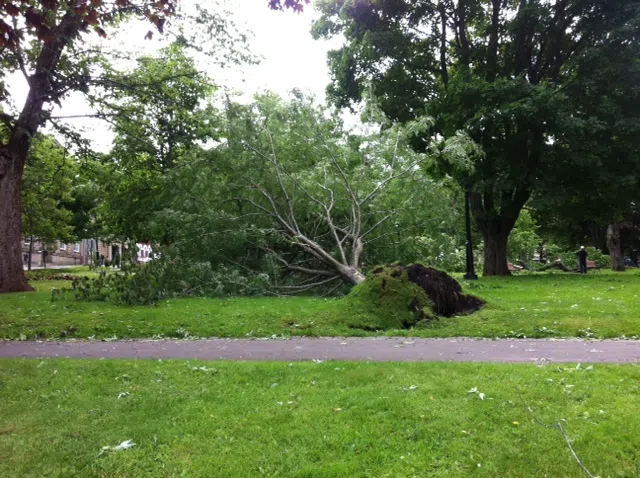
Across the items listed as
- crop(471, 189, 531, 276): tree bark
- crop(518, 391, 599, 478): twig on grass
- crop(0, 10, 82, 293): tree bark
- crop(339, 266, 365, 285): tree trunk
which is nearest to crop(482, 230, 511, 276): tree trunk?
crop(471, 189, 531, 276): tree bark

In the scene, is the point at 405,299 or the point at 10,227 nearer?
the point at 405,299

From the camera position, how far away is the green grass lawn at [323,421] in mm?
3568

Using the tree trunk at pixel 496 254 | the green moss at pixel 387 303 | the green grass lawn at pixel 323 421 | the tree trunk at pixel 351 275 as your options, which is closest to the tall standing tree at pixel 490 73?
the tree trunk at pixel 496 254

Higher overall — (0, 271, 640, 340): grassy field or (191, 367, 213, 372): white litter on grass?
(0, 271, 640, 340): grassy field

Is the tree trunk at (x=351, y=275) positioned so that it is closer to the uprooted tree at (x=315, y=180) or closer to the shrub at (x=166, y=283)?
the uprooted tree at (x=315, y=180)

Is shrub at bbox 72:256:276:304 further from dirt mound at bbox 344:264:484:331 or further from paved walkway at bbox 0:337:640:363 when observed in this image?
dirt mound at bbox 344:264:484:331

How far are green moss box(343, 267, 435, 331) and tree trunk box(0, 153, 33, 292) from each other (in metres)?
9.88

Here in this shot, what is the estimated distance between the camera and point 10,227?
14.4 metres

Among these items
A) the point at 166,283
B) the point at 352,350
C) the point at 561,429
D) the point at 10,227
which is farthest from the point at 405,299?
the point at 10,227

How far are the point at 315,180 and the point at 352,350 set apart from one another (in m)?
8.02

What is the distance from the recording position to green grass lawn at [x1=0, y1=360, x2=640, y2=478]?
357cm

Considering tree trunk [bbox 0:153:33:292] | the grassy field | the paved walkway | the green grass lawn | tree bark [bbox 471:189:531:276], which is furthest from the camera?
tree bark [bbox 471:189:531:276]

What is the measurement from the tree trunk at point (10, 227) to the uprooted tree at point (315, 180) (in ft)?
20.2

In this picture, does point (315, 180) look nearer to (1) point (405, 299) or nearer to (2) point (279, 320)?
(1) point (405, 299)
